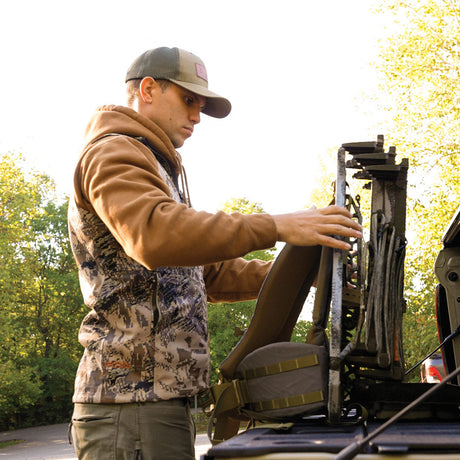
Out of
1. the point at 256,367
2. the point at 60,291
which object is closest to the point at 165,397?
the point at 256,367

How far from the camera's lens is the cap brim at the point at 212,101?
10.4 ft

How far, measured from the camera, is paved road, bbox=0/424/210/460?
1902cm

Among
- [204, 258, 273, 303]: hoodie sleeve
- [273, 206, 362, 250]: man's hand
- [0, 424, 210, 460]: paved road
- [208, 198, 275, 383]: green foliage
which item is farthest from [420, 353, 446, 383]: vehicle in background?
[208, 198, 275, 383]: green foliage

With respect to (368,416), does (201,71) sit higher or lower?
higher

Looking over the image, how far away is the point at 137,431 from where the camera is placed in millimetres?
2850

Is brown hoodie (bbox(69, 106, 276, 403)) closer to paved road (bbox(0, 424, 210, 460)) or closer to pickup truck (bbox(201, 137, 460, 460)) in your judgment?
pickup truck (bbox(201, 137, 460, 460))

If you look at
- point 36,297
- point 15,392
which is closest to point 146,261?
point 15,392

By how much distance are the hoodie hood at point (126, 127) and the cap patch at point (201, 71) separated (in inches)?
11.8

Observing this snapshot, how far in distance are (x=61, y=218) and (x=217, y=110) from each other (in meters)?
36.1

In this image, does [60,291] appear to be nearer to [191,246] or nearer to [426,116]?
[426,116]

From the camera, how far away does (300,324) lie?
2838 centimetres

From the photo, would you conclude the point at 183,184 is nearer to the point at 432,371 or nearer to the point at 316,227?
the point at 316,227

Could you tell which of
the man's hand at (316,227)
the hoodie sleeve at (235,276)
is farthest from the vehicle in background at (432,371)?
the man's hand at (316,227)

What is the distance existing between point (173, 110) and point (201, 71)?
0.66 feet
